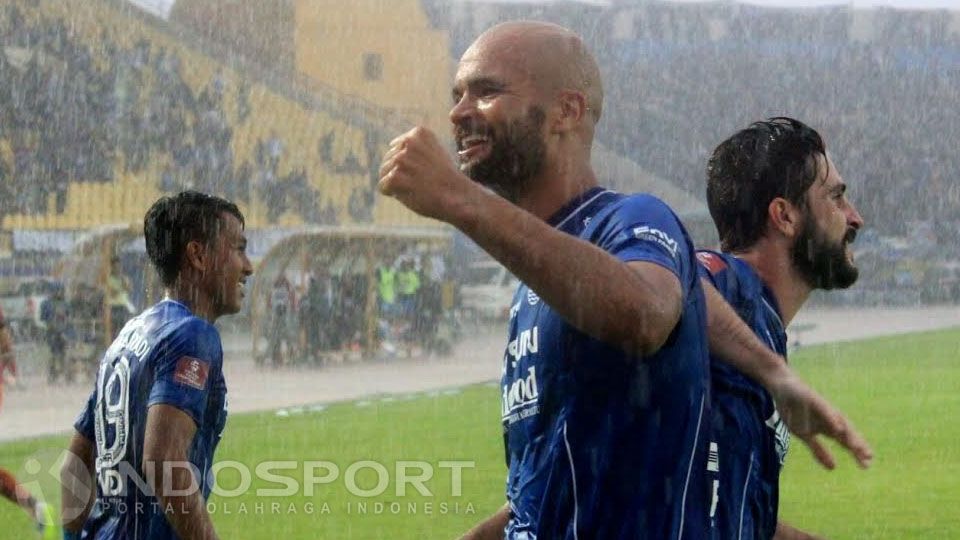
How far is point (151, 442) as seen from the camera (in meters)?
3.33

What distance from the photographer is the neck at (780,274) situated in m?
3.02

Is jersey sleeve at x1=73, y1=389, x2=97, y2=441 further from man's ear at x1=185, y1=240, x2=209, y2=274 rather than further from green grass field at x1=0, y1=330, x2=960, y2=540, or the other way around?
green grass field at x1=0, y1=330, x2=960, y2=540

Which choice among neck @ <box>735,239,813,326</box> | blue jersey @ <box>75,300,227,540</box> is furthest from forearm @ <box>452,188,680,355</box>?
blue jersey @ <box>75,300,227,540</box>

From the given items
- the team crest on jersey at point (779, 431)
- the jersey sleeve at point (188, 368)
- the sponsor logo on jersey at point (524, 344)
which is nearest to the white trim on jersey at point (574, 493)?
the sponsor logo on jersey at point (524, 344)

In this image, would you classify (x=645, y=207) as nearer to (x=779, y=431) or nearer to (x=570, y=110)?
(x=570, y=110)

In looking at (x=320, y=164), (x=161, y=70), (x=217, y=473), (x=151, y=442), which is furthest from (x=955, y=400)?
(x=161, y=70)

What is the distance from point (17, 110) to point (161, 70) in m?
3.25

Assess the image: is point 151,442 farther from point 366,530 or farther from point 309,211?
point 309,211

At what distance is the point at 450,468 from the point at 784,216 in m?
8.08

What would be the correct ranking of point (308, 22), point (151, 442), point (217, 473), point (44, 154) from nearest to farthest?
point (151, 442), point (217, 473), point (44, 154), point (308, 22)

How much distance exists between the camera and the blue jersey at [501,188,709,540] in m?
2.14

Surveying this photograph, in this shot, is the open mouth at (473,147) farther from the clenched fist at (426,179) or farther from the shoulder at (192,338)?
the shoulder at (192,338)

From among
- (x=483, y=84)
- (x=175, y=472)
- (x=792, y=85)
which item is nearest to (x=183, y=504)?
(x=175, y=472)

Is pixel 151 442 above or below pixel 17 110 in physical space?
above
